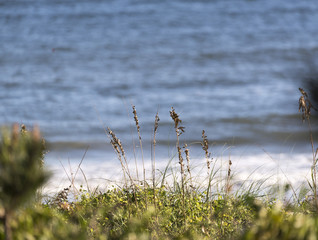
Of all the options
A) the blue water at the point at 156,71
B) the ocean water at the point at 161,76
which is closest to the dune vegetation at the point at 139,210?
the ocean water at the point at 161,76

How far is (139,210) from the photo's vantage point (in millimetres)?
2988

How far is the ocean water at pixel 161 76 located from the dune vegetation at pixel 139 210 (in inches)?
17.1

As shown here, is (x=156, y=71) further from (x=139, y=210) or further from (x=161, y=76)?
(x=139, y=210)

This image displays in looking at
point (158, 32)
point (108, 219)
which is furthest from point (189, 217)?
point (158, 32)

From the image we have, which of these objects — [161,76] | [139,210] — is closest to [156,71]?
[161,76]

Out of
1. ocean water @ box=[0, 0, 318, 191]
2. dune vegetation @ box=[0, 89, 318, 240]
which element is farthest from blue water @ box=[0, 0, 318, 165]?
dune vegetation @ box=[0, 89, 318, 240]

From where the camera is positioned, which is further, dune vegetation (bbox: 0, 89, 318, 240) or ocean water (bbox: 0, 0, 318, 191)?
ocean water (bbox: 0, 0, 318, 191)

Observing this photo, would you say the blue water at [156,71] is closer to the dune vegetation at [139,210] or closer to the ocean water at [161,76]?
the ocean water at [161,76]

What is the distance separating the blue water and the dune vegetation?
3062 mm

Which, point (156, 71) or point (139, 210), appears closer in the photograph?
point (139, 210)

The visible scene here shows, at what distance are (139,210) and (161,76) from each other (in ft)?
37.6

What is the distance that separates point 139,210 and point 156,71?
486 inches

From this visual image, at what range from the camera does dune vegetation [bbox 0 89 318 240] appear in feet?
3.98

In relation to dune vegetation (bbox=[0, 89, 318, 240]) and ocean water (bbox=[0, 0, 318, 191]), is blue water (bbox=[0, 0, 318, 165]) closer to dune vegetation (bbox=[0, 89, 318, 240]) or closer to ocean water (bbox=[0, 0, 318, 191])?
ocean water (bbox=[0, 0, 318, 191])
